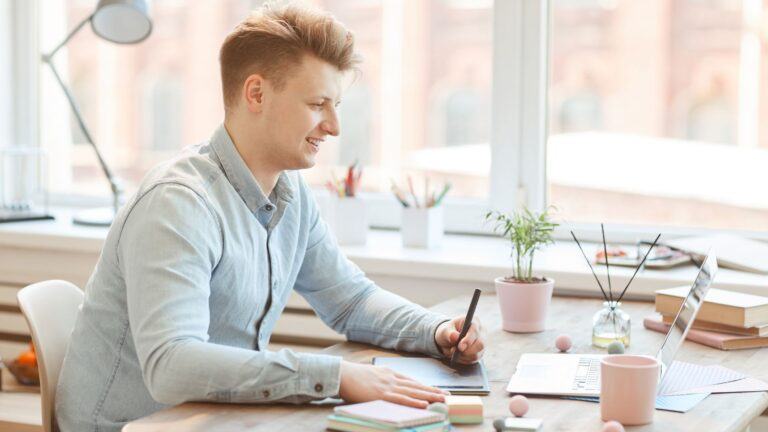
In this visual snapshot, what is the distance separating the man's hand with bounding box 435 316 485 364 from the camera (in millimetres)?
1756

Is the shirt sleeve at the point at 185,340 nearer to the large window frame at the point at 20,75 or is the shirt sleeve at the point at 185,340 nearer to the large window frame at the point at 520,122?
the large window frame at the point at 520,122

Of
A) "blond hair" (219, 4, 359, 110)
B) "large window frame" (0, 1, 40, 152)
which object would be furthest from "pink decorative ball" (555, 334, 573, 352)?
"large window frame" (0, 1, 40, 152)

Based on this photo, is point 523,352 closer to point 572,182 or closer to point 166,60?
point 572,182

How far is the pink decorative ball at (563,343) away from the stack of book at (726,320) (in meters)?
0.25

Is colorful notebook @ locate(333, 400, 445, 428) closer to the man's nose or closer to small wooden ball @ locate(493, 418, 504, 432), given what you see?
small wooden ball @ locate(493, 418, 504, 432)

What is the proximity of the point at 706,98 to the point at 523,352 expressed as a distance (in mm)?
1312

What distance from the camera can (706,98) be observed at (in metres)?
2.88

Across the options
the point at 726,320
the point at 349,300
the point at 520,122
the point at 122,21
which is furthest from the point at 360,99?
the point at 726,320

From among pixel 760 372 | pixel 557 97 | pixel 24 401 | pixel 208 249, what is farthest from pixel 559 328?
pixel 24 401

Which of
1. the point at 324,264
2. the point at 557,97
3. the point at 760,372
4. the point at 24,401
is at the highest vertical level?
the point at 557,97

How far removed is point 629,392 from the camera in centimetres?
144

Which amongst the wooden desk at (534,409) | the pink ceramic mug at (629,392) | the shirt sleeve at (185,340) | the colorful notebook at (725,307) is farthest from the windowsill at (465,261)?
the shirt sleeve at (185,340)

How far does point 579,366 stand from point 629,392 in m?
0.30

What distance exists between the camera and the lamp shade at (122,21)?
9.51 feet
